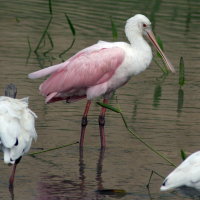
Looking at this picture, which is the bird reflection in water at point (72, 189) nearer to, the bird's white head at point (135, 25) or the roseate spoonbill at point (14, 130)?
the roseate spoonbill at point (14, 130)

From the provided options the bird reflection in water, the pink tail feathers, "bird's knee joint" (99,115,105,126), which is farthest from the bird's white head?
the bird reflection in water

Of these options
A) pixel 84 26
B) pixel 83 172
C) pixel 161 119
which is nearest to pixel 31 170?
pixel 83 172

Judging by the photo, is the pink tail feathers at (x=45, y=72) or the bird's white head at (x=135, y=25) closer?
the pink tail feathers at (x=45, y=72)

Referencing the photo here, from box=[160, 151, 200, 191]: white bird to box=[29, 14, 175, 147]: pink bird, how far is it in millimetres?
2846

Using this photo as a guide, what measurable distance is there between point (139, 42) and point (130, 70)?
1.28ft

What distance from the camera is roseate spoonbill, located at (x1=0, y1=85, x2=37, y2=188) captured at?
8852mm

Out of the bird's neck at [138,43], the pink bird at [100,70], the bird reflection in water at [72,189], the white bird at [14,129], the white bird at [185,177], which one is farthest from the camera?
the bird's neck at [138,43]

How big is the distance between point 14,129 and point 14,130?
0.04 ft

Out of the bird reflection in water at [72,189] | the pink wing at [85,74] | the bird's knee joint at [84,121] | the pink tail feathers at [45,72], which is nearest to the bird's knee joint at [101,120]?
the bird's knee joint at [84,121]

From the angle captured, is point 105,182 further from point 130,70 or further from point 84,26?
point 84,26

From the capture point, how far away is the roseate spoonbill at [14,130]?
885cm

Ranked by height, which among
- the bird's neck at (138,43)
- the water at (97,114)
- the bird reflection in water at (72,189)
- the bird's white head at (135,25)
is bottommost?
the bird reflection in water at (72,189)

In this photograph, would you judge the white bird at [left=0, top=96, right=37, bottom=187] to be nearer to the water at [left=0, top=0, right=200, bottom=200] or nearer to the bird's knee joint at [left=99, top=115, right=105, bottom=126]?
the water at [left=0, top=0, right=200, bottom=200]

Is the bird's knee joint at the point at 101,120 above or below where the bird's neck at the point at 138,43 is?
below
